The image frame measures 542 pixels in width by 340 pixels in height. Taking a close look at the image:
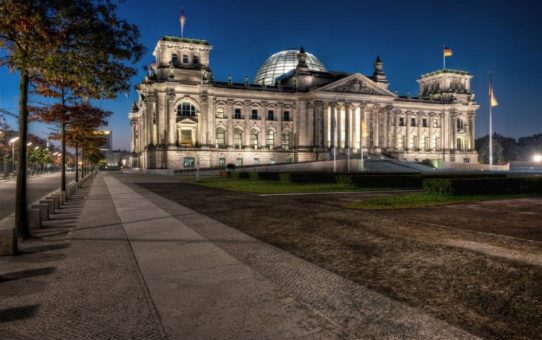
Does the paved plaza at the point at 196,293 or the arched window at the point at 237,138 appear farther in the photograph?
the arched window at the point at 237,138

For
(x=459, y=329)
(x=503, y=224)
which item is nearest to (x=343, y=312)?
(x=459, y=329)

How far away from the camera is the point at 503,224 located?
43.1ft

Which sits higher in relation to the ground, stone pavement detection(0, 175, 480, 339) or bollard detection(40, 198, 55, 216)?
bollard detection(40, 198, 55, 216)

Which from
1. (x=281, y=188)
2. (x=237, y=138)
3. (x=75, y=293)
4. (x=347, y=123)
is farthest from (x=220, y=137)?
(x=75, y=293)

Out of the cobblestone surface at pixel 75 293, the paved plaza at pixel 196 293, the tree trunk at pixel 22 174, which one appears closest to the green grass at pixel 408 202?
the paved plaza at pixel 196 293

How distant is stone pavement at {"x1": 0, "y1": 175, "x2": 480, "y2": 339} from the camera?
4.98 meters

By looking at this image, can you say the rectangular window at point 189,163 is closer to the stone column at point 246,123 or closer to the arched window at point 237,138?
the arched window at point 237,138

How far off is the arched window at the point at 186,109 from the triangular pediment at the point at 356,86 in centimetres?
2907

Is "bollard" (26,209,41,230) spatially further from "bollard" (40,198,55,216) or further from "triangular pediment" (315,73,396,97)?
"triangular pediment" (315,73,396,97)

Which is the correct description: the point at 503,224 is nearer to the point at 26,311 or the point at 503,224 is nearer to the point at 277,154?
the point at 26,311

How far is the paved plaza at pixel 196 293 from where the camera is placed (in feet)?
16.4

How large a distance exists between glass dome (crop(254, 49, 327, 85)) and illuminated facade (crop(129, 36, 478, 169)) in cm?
34

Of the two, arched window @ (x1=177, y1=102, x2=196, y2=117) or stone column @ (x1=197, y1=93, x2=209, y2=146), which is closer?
arched window @ (x1=177, y1=102, x2=196, y2=117)

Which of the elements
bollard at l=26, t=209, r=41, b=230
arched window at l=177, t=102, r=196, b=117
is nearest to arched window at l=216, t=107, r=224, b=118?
arched window at l=177, t=102, r=196, b=117
